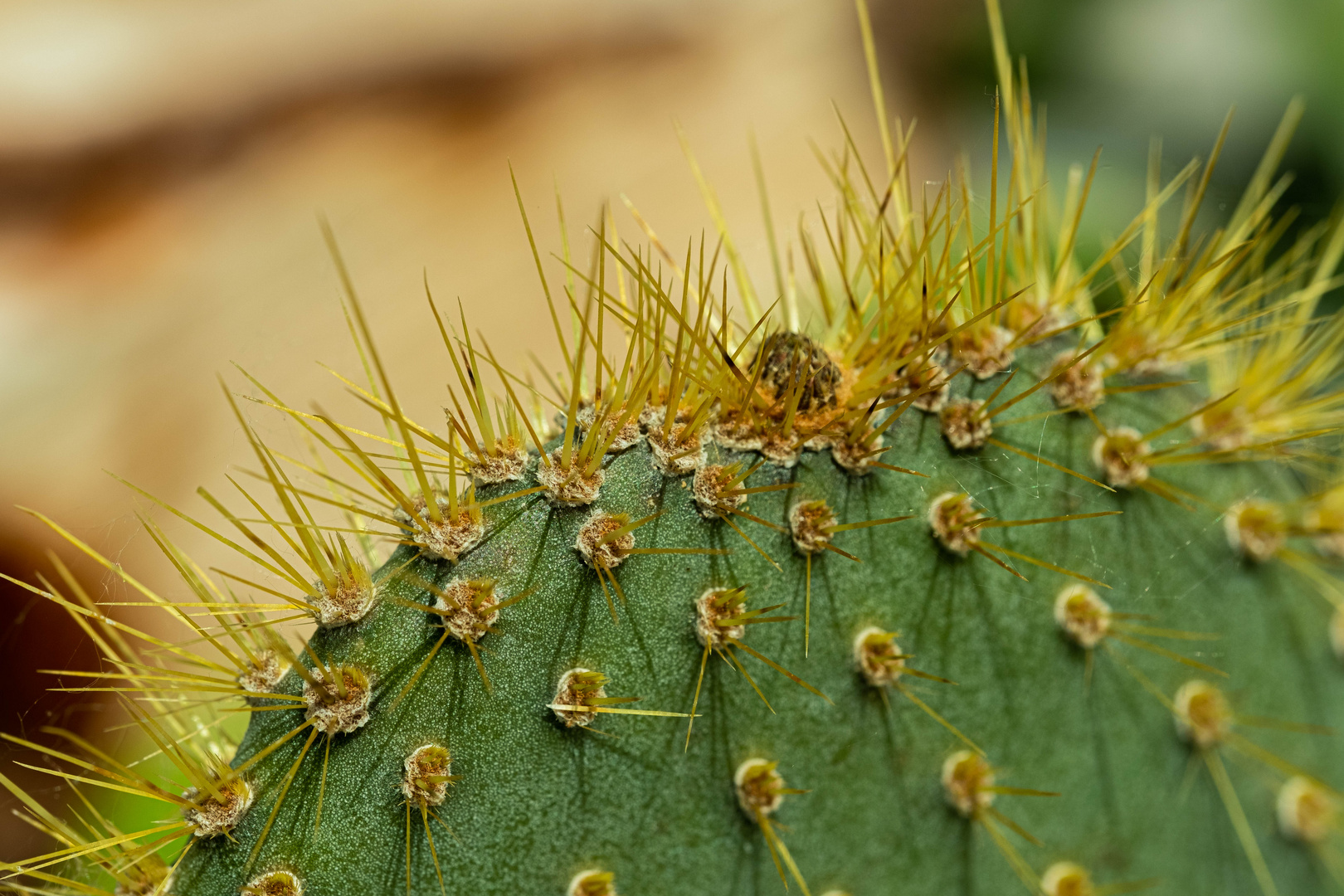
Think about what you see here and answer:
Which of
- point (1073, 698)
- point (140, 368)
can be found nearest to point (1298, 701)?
point (1073, 698)

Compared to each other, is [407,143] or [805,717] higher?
[407,143]

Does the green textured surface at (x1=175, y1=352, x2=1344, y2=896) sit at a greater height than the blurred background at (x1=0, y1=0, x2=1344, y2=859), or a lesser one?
lesser

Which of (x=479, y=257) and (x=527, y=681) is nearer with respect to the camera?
(x=527, y=681)

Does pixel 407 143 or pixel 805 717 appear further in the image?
pixel 407 143

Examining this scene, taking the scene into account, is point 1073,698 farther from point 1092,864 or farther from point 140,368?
point 140,368
